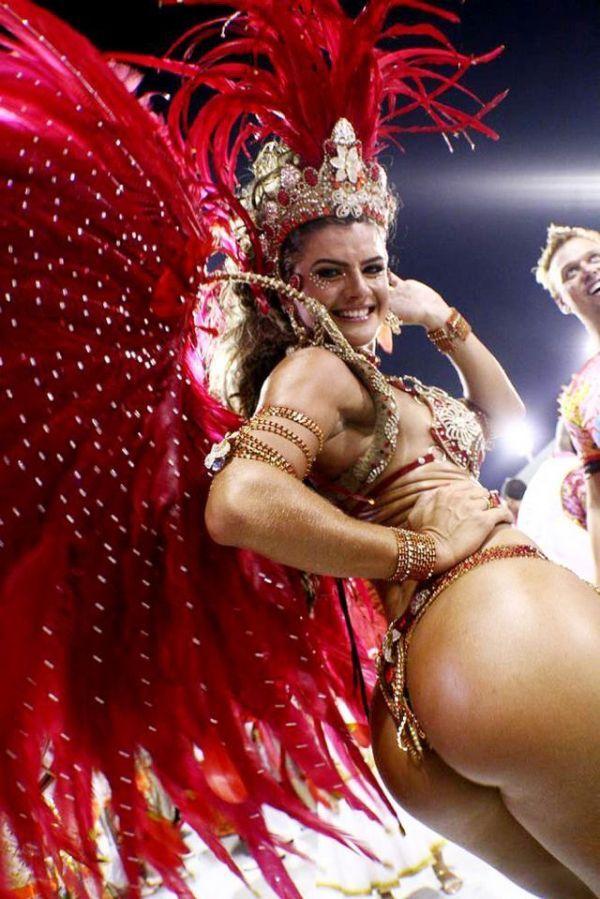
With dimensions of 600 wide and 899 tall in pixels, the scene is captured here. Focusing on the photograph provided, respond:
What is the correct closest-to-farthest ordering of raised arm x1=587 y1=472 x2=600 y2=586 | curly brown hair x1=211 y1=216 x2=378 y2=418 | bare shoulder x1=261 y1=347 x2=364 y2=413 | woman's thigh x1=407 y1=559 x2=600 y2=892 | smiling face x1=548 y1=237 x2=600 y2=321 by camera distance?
1. woman's thigh x1=407 y1=559 x2=600 y2=892
2. bare shoulder x1=261 y1=347 x2=364 y2=413
3. curly brown hair x1=211 y1=216 x2=378 y2=418
4. raised arm x1=587 y1=472 x2=600 y2=586
5. smiling face x1=548 y1=237 x2=600 y2=321

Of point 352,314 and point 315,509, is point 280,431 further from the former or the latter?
point 352,314

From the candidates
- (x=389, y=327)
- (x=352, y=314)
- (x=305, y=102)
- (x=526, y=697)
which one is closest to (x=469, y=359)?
(x=389, y=327)

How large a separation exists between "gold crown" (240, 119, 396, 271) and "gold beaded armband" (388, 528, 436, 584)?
0.62 meters

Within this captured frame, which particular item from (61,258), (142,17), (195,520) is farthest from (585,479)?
(142,17)

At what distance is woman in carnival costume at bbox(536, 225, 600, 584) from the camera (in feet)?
8.10

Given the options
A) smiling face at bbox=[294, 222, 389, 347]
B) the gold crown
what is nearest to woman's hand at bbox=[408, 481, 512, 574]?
smiling face at bbox=[294, 222, 389, 347]

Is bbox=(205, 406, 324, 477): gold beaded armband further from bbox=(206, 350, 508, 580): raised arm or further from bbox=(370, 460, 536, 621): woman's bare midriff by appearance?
bbox=(370, 460, 536, 621): woman's bare midriff

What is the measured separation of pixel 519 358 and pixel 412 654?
229cm

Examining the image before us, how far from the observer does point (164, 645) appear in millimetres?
1312

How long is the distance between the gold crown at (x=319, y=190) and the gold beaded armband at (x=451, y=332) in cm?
31

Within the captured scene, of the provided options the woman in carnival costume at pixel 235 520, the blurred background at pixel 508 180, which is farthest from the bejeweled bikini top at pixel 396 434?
the blurred background at pixel 508 180

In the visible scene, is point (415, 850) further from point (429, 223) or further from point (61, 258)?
point (429, 223)

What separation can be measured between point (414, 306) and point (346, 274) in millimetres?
332

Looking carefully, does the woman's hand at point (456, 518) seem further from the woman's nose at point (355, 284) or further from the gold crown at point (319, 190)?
the gold crown at point (319, 190)
